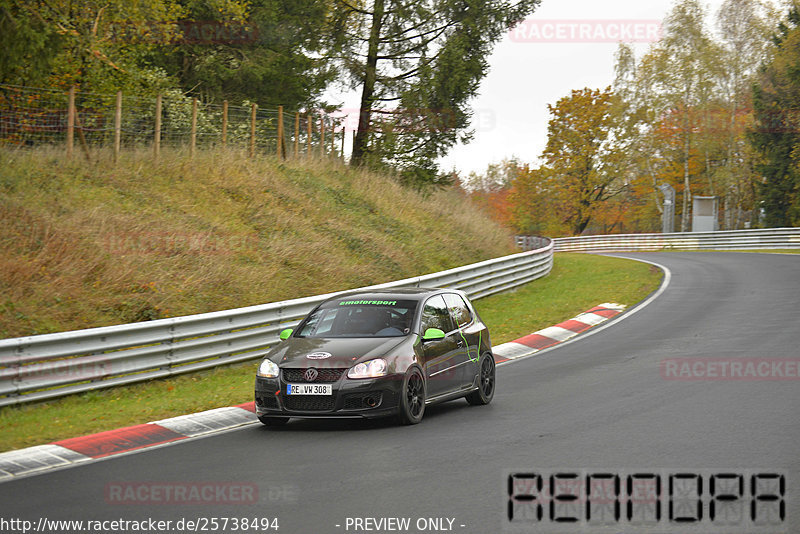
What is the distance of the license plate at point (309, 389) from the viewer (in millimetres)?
9680

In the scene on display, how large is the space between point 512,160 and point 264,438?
432ft

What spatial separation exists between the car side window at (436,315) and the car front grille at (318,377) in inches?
59.8

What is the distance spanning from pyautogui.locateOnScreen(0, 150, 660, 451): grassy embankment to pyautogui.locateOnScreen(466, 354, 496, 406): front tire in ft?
10.5

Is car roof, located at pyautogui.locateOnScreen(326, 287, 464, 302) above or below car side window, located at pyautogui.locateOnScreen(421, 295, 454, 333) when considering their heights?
above

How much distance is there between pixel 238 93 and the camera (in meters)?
34.7

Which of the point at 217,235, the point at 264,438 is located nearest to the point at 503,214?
the point at 217,235

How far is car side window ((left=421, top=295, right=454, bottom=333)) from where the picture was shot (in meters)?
11.0

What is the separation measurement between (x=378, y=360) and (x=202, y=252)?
33.7 ft

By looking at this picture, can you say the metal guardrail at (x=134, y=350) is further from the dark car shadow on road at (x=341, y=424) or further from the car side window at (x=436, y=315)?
the car side window at (x=436, y=315)

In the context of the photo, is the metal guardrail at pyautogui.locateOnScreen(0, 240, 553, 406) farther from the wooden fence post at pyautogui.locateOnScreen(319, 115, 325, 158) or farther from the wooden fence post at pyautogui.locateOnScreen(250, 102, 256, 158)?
the wooden fence post at pyautogui.locateOnScreen(319, 115, 325, 158)

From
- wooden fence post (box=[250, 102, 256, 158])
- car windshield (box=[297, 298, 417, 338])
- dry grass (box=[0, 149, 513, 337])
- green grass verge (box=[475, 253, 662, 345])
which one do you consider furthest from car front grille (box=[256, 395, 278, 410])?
wooden fence post (box=[250, 102, 256, 158])

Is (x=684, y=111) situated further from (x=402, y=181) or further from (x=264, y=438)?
(x=264, y=438)

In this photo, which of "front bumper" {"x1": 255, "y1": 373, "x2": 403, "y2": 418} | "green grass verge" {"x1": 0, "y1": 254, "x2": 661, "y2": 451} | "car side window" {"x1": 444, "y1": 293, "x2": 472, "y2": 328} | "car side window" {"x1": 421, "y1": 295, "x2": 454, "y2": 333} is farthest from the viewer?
"car side window" {"x1": 444, "y1": 293, "x2": 472, "y2": 328}

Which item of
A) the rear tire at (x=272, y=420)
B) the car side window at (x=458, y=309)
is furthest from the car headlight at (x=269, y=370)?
the car side window at (x=458, y=309)
